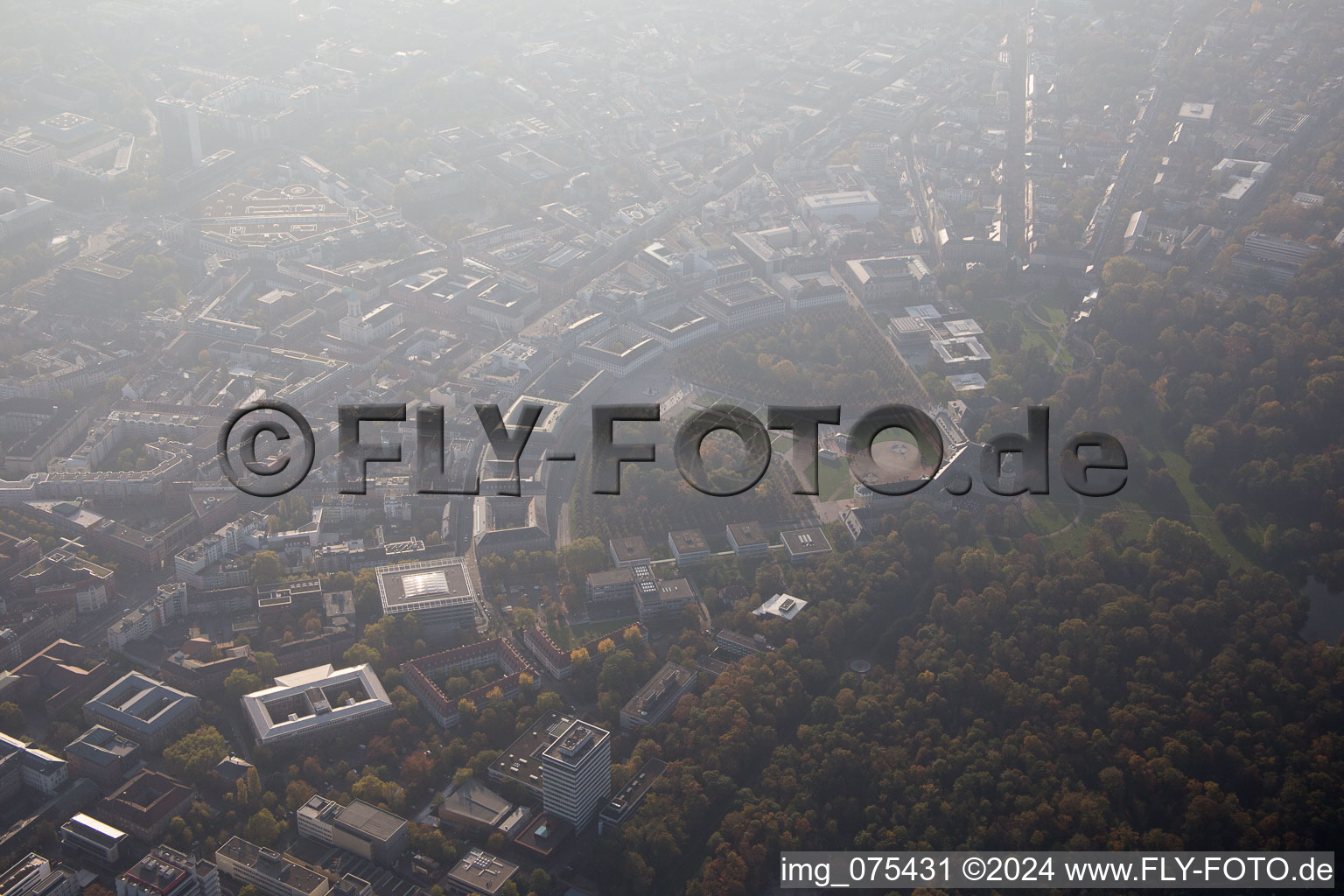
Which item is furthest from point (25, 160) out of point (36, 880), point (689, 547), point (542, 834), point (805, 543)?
point (542, 834)

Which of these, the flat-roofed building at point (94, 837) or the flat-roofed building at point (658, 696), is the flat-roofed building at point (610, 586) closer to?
the flat-roofed building at point (658, 696)

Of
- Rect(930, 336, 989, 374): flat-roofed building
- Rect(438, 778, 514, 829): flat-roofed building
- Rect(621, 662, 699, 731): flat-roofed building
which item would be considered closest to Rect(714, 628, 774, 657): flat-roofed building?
Rect(621, 662, 699, 731): flat-roofed building

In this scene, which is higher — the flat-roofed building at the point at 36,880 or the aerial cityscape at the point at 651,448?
the aerial cityscape at the point at 651,448

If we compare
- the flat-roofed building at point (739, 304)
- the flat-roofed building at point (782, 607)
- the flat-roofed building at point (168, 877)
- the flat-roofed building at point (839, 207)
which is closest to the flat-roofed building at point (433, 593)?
the flat-roofed building at point (782, 607)

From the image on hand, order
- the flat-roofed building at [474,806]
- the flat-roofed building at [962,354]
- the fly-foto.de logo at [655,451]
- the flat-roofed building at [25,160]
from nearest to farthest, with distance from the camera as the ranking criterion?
the flat-roofed building at [474,806] < the fly-foto.de logo at [655,451] < the flat-roofed building at [962,354] < the flat-roofed building at [25,160]

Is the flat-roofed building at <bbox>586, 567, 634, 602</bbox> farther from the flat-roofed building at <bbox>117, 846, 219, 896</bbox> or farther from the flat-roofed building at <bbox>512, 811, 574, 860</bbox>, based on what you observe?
the flat-roofed building at <bbox>117, 846, 219, 896</bbox>

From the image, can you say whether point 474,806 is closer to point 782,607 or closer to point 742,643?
point 742,643

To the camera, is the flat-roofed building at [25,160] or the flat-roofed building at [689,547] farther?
the flat-roofed building at [25,160]

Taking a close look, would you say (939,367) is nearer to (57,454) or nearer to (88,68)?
(57,454)
